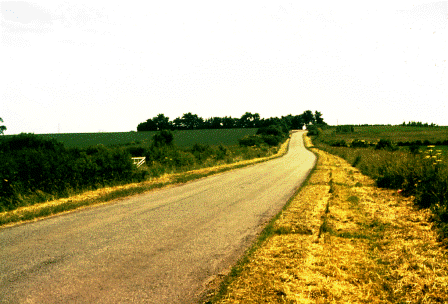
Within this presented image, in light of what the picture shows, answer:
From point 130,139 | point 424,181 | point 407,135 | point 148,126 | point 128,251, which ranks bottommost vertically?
point 128,251

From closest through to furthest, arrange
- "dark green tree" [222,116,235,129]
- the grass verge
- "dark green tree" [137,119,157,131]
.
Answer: the grass verge
"dark green tree" [137,119,157,131]
"dark green tree" [222,116,235,129]

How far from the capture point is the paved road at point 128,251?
4289mm

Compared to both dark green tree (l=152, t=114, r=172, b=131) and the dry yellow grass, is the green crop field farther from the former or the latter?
the dry yellow grass

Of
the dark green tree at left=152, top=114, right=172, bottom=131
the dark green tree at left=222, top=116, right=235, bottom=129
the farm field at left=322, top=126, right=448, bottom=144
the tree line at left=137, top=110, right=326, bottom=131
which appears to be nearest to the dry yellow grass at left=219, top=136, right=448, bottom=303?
the farm field at left=322, top=126, right=448, bottom=144

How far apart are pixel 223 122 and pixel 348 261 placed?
446 feet

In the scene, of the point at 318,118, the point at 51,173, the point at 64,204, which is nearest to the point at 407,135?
the point at 51,173

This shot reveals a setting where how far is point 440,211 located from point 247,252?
496cm

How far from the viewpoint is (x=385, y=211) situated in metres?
8.55

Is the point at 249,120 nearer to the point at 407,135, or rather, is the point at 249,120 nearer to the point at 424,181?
the point at 407,135

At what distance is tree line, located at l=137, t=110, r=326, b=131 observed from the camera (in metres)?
114

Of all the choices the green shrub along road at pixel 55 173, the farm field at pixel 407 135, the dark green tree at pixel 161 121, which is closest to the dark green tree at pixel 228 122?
the dark green tree at pixel 161 121

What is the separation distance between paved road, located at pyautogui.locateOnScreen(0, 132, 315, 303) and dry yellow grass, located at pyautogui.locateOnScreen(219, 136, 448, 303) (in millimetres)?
808

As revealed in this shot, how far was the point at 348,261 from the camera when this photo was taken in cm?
508

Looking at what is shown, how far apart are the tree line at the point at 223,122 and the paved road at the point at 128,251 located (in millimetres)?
100950
